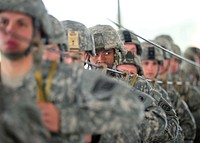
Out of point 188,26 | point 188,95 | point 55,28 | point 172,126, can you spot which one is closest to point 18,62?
point 55,28

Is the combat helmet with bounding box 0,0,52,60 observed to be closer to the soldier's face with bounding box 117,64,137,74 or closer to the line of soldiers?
the line of soldiers

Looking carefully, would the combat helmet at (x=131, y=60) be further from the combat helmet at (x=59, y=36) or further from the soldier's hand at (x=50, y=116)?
the soldier's hand at (x=50, y=116)

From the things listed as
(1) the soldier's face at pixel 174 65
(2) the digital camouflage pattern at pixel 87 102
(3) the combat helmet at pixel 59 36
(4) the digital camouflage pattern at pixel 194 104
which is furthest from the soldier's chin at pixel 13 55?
(1) the soldier's face at pixel 174 65

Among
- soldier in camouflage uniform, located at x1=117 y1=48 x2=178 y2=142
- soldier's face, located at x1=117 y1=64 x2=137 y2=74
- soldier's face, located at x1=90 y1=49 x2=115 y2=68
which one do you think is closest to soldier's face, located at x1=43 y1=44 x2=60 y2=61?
soldier's face, located at x1=90 y1=49 x2=115 y2=68

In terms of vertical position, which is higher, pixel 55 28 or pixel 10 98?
pixel 55 28

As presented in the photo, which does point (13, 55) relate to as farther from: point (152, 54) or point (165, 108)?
point (152, 54)

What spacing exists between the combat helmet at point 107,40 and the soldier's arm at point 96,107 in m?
2.23

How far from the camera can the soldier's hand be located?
306cm

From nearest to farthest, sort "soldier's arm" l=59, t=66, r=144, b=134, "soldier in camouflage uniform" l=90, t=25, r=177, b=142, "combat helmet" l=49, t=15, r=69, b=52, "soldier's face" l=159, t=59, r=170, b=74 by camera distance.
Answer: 1. "soldier's arm" l=59, t=66, r=144, b=134
2. "combat helmet" l=49, t=15, r=69, b=52
3. "soldier in camouflage uniform" l=90, t=25, r=177, b=142
4. "soldier's face" l=159, t=59, r=170, b=74

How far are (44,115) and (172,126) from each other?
129 inches

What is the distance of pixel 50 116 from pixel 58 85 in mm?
231

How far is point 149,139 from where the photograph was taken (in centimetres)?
545

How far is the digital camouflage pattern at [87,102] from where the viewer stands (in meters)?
3.15

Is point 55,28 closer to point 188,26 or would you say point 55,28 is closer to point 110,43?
point 110,43
